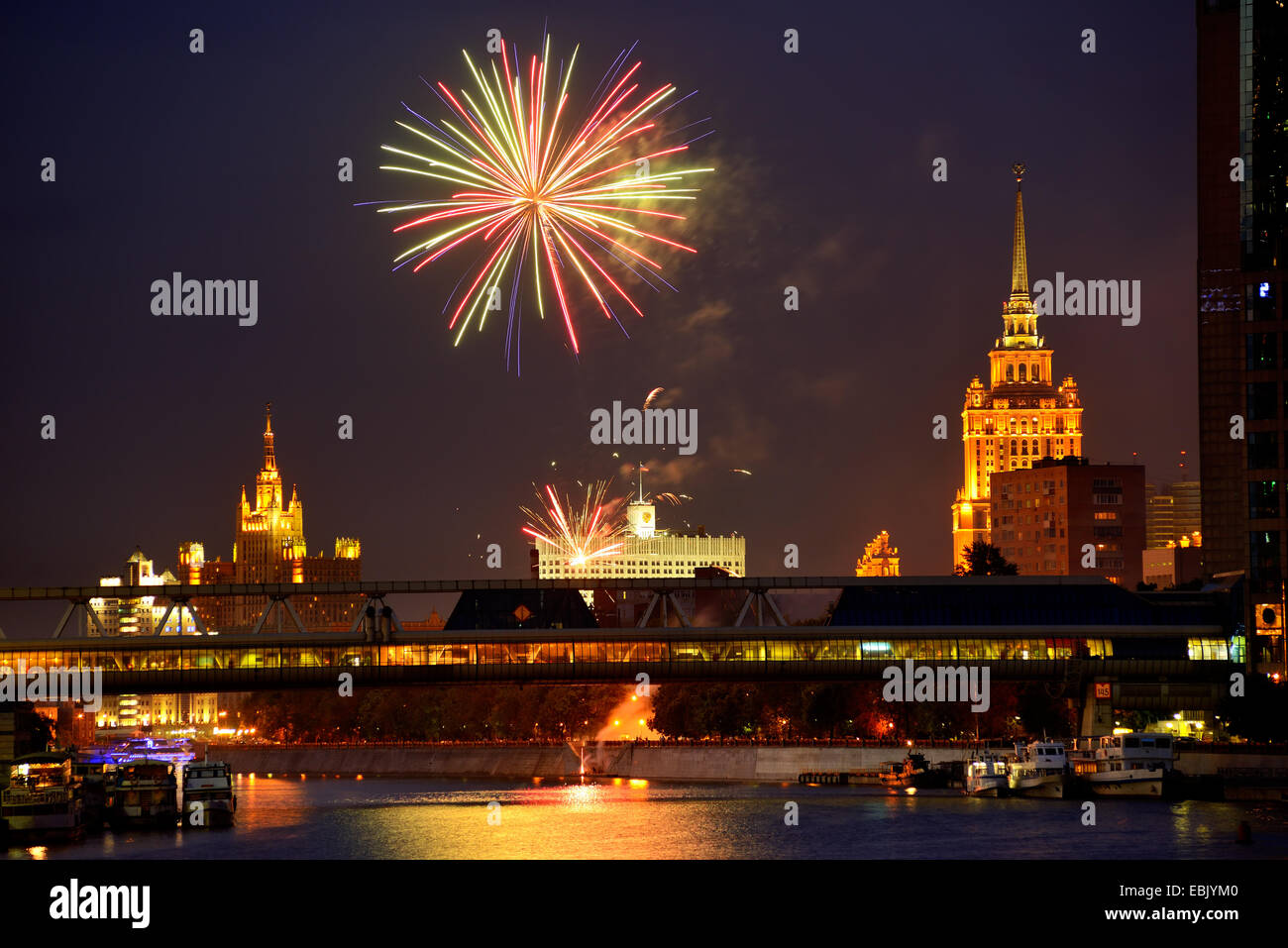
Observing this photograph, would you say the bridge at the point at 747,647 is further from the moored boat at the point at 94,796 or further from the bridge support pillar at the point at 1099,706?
the moored boat at the point at 94,796

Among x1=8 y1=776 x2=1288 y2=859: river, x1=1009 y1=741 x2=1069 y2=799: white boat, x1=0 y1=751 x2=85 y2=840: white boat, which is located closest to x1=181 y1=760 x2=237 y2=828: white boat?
x1=8 y1=776 x2=1288 y2=859: river

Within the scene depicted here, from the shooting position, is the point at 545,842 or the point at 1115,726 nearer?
the point at 545,842

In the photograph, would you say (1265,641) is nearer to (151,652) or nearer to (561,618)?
(561,618)

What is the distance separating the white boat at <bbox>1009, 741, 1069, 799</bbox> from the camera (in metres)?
145

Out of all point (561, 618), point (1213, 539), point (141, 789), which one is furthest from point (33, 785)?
point (1213, 539)

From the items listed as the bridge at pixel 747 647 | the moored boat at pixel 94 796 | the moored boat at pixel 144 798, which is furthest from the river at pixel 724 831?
the bridge at pixel 747 647

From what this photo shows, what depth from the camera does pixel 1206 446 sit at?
185750 mm

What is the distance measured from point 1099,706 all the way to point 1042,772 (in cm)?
785

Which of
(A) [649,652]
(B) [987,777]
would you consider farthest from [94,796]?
(B) [987,777]
